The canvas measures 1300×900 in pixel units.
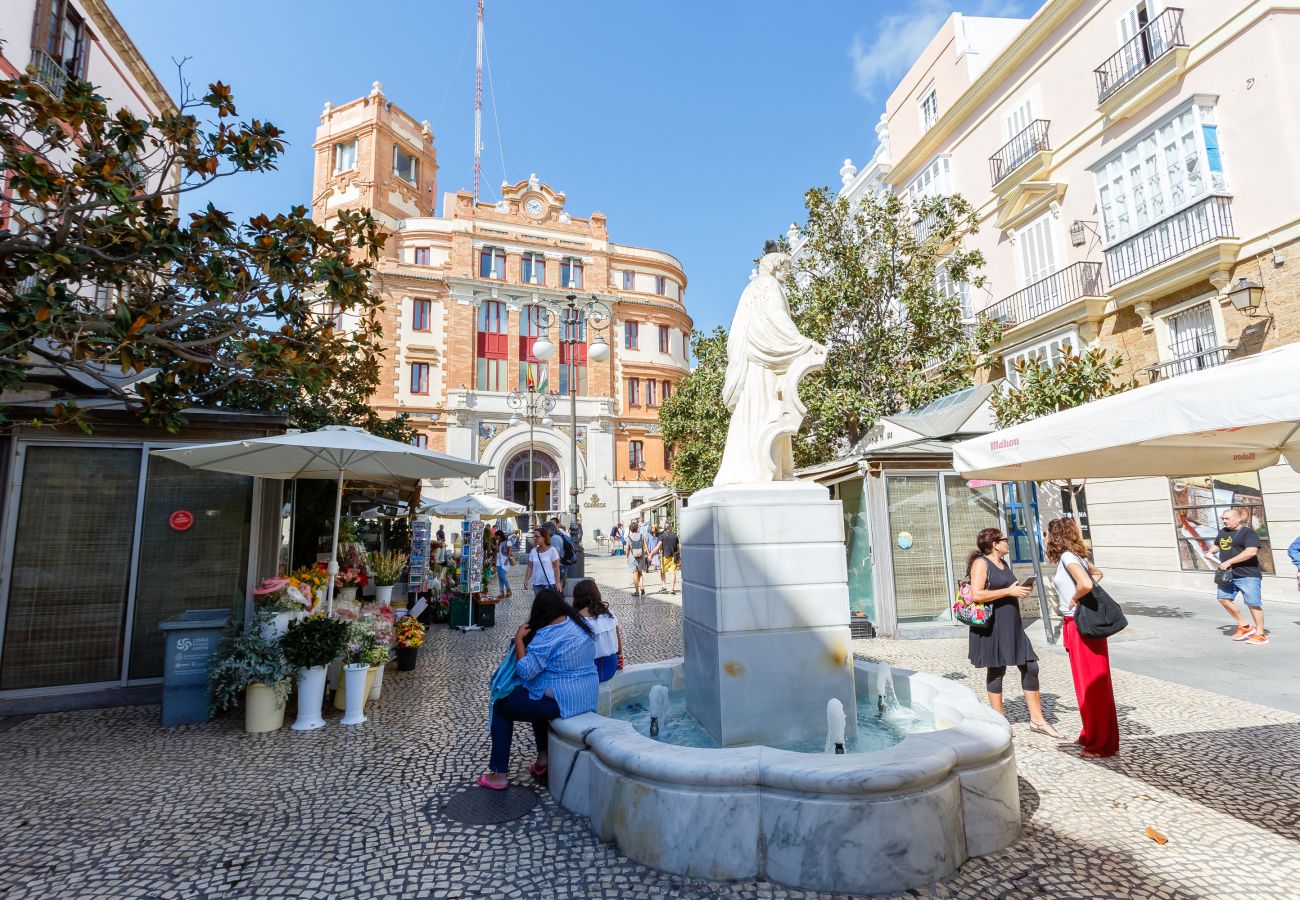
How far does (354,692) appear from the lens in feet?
17.9

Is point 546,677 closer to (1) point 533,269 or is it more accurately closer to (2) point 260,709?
(2) point 260,709

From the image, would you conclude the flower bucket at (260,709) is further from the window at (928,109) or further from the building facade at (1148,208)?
the window at (928,109)

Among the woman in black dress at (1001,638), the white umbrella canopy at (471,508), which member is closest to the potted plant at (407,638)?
the woman in black dress at (1001,638)

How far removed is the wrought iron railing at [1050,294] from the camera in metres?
14.3

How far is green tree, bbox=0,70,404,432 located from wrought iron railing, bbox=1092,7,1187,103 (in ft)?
52.3

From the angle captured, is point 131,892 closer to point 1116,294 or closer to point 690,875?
point 690,875

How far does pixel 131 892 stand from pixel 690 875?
263 centimetres

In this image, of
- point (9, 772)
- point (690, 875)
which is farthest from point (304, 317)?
point (690, 875)

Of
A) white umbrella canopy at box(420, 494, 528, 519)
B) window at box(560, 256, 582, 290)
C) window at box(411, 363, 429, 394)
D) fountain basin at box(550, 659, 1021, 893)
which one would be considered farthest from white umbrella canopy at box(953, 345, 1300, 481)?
window at box(560, 256, 582, 290)

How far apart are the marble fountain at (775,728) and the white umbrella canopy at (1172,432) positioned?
5.38ft

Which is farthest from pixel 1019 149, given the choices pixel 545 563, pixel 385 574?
pixel 385 574

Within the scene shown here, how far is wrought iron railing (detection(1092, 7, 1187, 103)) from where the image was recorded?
40.8 feet

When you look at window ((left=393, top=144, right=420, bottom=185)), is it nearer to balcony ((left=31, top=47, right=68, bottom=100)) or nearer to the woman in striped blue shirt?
balcony ((left=31, top=47, right=68, bottom=100))

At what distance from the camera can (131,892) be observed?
2889 mm
